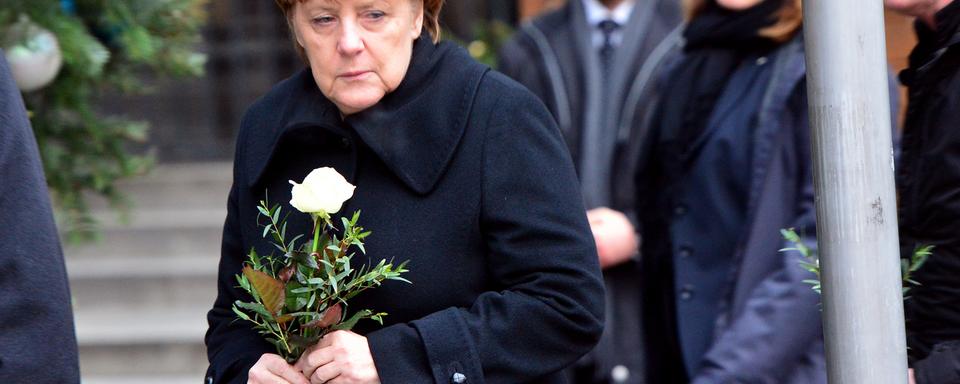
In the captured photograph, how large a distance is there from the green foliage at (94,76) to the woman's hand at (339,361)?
63.4 inches

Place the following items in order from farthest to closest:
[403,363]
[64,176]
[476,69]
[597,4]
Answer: [597,4], [64,176], [476,69], [403,363]

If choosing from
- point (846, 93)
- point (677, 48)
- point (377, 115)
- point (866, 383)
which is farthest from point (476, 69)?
point (677, 48)

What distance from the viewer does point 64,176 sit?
3.69 m

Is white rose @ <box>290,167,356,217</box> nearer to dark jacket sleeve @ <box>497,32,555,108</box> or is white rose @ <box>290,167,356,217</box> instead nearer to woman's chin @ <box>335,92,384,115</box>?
woman's chin @ <box>335,92,384,115</box>

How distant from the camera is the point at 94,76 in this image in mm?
3611

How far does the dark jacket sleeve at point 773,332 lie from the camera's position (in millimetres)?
2938

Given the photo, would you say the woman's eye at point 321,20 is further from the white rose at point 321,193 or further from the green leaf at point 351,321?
the green leaf at point 351,321

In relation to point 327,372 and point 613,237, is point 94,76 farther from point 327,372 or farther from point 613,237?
point 327,372

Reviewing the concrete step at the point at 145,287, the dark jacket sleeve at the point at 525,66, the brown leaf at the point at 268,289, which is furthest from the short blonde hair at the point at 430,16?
the concrete step at the point at 145,287

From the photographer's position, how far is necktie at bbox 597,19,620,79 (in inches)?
154

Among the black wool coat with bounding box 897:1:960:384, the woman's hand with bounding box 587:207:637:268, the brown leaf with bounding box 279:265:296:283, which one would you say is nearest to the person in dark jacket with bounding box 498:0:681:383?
the woman's hand with bounding box 587:207:637:268

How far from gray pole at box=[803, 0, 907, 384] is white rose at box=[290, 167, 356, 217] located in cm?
69

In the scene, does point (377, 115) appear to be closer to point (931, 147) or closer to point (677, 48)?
point (931, 147)

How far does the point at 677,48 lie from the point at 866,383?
2.17 m
